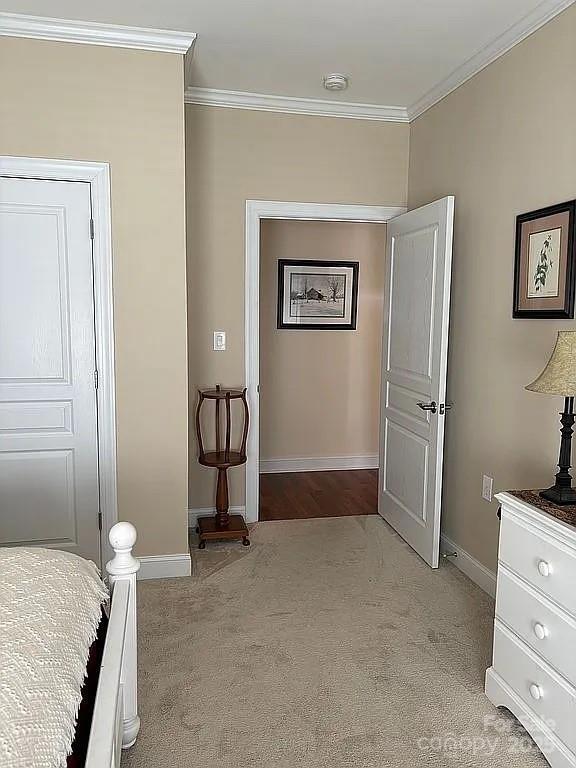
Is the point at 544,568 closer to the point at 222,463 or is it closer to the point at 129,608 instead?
the point at 129,608

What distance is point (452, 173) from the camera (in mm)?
3568

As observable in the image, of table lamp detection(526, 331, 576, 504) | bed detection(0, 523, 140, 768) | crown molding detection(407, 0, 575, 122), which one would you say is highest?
crown molding detection(407, 0, 575, 122)

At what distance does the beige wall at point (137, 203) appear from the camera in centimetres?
298

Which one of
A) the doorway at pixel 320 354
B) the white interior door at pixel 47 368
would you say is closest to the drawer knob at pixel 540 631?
the white interior door at pixel 47 368

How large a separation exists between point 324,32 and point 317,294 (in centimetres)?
263

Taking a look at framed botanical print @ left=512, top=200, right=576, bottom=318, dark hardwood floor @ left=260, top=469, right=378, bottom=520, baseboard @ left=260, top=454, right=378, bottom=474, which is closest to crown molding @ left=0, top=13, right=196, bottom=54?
framed botanical print @ left=512, top=200, right=576, bottom=318

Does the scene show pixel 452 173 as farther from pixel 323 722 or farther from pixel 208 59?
pixel 323 722

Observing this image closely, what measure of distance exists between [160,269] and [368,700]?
6.97 ft

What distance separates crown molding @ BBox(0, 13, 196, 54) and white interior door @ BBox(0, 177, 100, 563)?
65cm

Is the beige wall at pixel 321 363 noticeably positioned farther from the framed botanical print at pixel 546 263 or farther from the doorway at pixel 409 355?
the framed botanical print at pixel 546 263

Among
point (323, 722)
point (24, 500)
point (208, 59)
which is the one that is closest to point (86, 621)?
point (323, 722)

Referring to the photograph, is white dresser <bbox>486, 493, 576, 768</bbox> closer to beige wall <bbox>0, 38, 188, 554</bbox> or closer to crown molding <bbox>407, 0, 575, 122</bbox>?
beige wall <bbox>0, 38, 188, 554</bbox>

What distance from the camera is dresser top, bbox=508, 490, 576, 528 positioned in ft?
6.64

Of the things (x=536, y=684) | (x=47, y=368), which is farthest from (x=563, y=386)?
(x=47, y=368)
